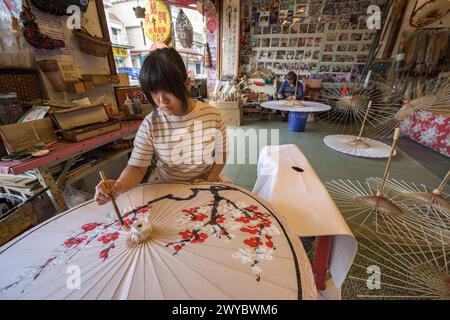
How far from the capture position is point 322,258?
0.98 metres

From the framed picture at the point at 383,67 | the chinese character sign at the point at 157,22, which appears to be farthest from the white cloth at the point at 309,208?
the framed picture at the point at 383,67

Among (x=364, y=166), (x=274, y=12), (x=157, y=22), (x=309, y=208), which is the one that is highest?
(x=274, y=12)

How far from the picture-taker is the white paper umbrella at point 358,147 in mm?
2225

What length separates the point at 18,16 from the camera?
46.8 inches

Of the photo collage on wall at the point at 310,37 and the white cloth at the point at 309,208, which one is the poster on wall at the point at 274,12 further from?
the white cloth at the point at 309,208

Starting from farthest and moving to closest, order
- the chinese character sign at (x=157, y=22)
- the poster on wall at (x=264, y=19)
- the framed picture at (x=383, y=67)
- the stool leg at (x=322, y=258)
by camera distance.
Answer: the poster on wall at (x=264, y=19), the framed picture at (x=383, y=67), the chinese character sign at (x=157, y=22), the stool leg at (x=322, y=258)

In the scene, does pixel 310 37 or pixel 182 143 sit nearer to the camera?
pixel 182 143

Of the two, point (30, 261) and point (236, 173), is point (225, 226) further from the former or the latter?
point (236, 173)

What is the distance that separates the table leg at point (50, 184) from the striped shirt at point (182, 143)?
0.53 metres

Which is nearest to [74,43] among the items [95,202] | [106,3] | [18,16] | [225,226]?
[18,16]

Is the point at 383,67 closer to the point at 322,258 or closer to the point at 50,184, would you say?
the point at 322,258

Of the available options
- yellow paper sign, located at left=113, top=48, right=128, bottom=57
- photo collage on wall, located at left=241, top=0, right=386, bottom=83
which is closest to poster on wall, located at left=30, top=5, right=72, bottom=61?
yellow paper sign, located at left=113, top=48, right=128, bottom=57

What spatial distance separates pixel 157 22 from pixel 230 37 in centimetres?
233

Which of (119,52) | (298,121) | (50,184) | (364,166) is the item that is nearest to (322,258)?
(50,184)
